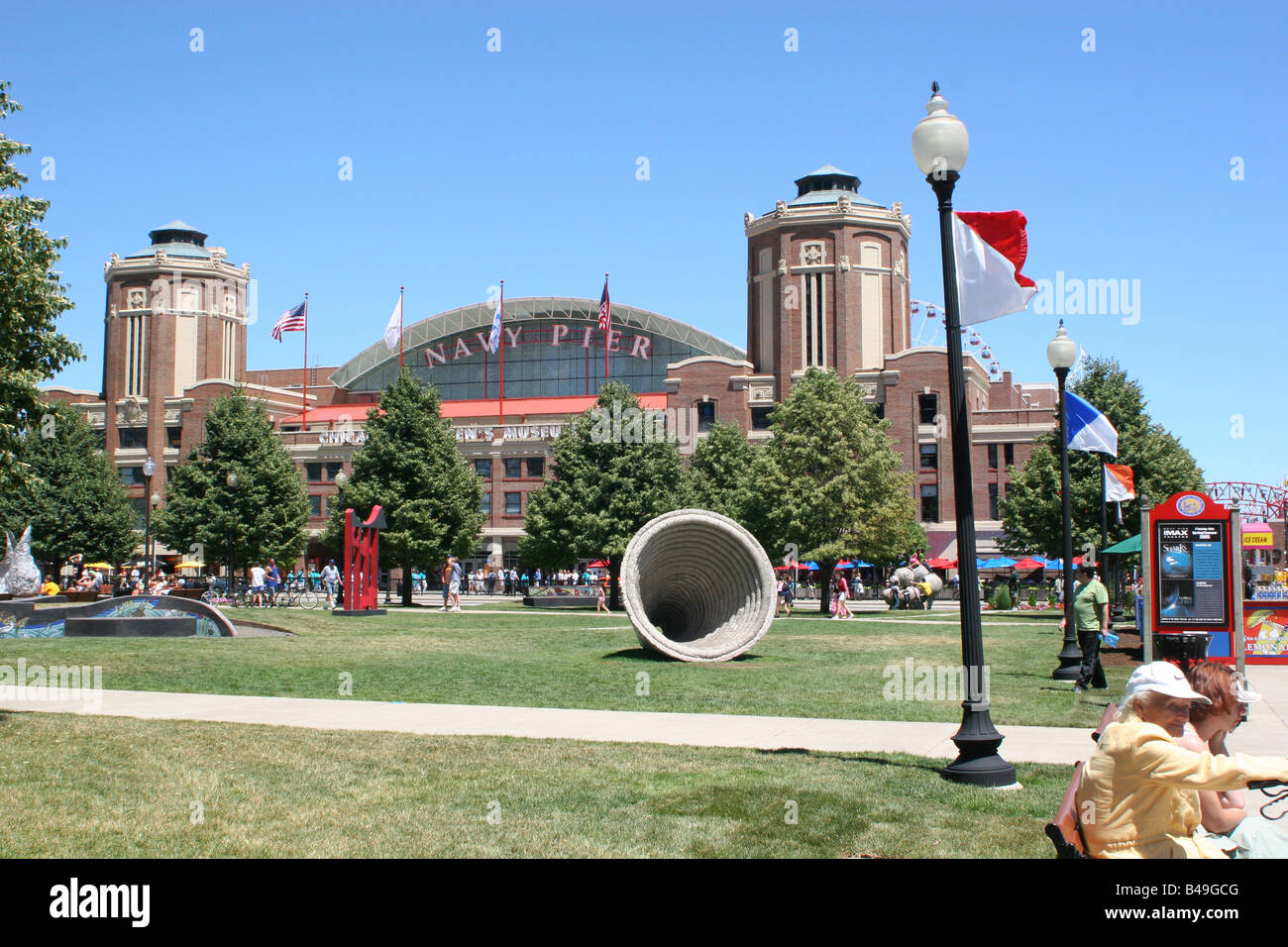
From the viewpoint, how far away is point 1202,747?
528cm

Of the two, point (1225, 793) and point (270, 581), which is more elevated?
point (1225, 793)

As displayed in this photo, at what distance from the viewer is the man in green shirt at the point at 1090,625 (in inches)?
568

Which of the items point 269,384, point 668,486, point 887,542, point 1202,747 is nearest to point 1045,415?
point 887,542

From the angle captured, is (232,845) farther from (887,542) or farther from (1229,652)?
(887,542)

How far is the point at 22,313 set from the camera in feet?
36.6

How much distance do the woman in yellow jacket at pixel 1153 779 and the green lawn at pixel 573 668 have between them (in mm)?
6865

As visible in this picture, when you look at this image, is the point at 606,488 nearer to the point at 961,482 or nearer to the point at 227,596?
the point at 227,596

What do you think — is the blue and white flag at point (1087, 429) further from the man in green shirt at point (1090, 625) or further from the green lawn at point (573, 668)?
the green lawn at point (573, 668)

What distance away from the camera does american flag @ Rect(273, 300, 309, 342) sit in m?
55.8

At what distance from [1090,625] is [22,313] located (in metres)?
13.4

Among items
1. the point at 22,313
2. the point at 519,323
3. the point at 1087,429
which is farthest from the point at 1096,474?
the point at 519,323

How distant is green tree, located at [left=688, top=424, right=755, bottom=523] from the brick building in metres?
12.4

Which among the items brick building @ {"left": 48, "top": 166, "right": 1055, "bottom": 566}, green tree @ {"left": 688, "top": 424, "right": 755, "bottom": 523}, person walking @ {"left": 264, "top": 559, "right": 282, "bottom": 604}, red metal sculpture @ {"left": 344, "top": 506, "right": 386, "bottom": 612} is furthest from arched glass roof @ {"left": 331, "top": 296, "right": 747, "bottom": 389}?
red metal sculpture @ {"left": 344, "top": 506, "right": 386, "bottom": 612}
